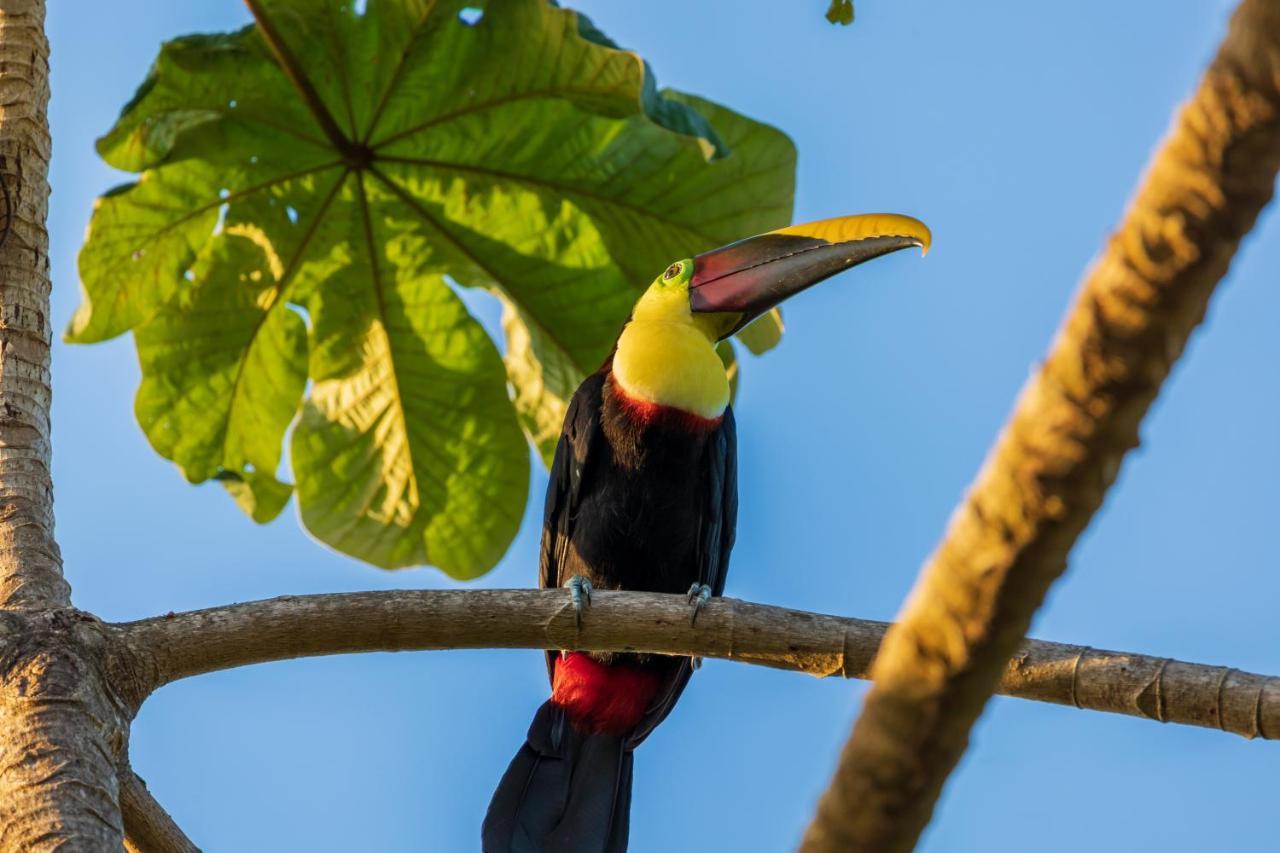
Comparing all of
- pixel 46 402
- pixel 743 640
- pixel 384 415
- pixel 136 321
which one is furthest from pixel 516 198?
pixel 743 640

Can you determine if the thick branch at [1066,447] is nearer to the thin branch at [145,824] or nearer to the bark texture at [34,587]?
the bark texture at [34,587]

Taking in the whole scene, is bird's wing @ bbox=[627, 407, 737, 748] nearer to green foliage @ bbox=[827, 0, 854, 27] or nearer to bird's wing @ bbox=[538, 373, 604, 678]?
bird's wing @ bbox=[538, 373, 604, 678]

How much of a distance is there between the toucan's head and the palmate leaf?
192mm

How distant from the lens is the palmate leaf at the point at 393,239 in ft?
14.5

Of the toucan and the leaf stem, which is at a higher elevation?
the leaf stem

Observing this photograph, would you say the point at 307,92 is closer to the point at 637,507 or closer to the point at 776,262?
the point at 776,262

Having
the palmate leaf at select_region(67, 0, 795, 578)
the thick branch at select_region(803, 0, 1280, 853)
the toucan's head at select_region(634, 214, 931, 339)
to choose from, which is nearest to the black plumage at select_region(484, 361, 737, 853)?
the toucan's head at select_region(634, 214, 931, 339)

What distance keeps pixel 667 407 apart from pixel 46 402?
1.52 m

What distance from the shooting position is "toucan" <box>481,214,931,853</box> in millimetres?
3920

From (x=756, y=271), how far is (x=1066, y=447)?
2.99 m

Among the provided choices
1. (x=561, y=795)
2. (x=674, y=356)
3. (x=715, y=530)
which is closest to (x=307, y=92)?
(x=674, y=356)

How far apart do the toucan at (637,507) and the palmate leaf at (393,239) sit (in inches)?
17.6

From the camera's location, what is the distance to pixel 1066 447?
4.55 feet

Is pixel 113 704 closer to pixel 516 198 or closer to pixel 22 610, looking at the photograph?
pixel 22 610
